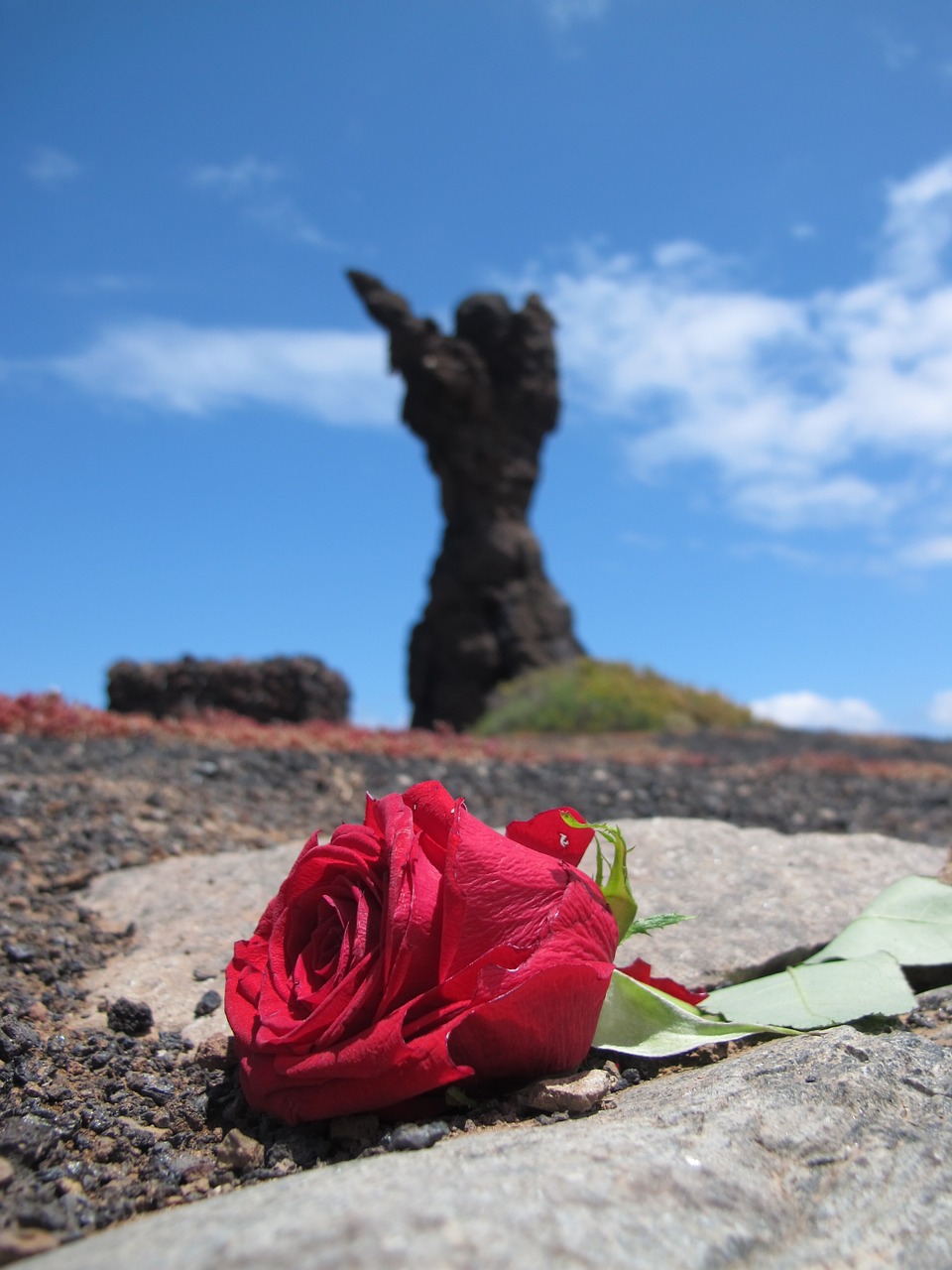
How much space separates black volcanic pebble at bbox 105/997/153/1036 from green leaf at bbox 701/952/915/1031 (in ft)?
4.12

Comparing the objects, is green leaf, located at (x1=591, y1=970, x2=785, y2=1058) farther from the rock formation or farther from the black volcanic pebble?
the rock formation

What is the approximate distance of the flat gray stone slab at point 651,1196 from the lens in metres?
1.12

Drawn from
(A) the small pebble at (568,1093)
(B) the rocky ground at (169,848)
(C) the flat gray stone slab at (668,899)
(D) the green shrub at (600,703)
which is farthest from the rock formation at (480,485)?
(A) the small pebble at (568,1093)

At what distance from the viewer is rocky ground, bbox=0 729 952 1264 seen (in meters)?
1.73

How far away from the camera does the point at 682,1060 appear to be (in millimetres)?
2178

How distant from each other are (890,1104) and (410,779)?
489cm

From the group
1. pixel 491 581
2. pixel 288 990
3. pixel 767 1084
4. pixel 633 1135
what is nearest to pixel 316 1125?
pixel 288 990

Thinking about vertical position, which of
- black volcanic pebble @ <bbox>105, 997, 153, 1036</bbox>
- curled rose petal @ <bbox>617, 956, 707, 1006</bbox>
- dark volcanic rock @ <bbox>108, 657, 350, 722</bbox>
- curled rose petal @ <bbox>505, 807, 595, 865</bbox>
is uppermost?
dark volcanic rock @ <bbox>108, 657, 350, 722</bbox>

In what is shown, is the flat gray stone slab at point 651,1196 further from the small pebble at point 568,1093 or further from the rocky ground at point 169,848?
the rocky ground at point 169,848

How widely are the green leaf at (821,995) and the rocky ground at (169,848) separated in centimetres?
16

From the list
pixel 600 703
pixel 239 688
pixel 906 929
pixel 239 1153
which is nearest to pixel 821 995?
pixel 906 929

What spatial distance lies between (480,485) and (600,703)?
256 inches

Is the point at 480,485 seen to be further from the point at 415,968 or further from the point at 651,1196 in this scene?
the point at 651,1196

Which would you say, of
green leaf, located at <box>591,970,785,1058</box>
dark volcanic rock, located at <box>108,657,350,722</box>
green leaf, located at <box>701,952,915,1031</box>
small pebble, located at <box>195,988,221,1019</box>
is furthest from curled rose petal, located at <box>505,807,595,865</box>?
dark volcanic rock, located at <box>108,657,350,722</box>
